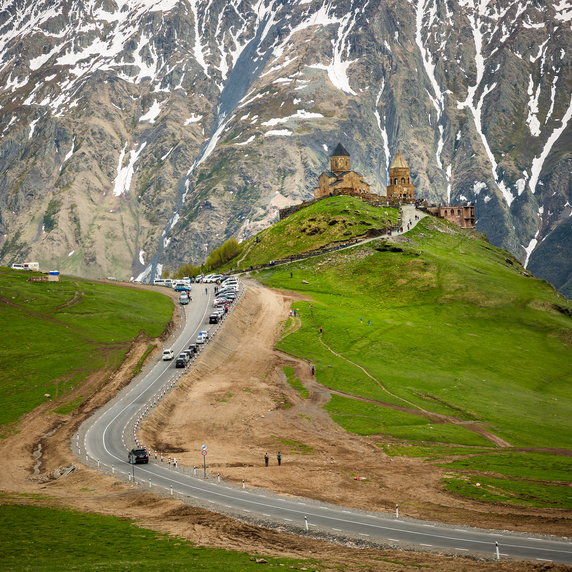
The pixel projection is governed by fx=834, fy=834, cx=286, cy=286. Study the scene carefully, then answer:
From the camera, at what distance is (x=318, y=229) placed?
17912 cm

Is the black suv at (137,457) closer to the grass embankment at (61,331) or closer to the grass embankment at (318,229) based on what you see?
the grass embankment at (61,331)

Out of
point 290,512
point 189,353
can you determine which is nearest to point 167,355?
point 189,353

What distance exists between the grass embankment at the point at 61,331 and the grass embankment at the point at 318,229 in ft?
129

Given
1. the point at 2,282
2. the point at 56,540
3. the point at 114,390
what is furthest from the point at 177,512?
the point at 2,282

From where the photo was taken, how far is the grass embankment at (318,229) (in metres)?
174

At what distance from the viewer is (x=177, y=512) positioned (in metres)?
58.1

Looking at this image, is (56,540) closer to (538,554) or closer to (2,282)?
(538,554)

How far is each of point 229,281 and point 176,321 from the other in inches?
994

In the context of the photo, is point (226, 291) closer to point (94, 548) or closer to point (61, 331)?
point (61, 331)

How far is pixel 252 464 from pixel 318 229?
108902mm

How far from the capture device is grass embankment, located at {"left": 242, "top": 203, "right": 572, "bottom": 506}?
9288 centimetres

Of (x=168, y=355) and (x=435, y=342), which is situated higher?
(x=435, y=342)

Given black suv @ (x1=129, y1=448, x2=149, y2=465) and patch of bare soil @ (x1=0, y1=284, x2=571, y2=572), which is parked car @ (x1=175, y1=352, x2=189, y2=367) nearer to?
patch of bare soil @ (x1=0, y1=284, x2=571, y2=572)

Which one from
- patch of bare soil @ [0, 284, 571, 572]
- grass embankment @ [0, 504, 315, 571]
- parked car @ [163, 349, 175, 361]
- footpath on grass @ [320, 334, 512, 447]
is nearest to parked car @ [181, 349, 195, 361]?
parked car @ [163, 349, 175, 361]
